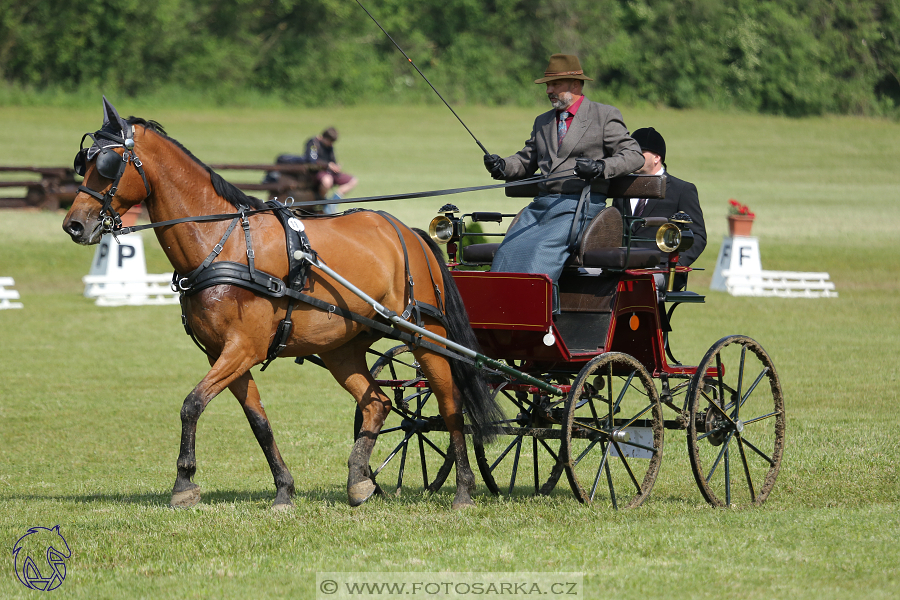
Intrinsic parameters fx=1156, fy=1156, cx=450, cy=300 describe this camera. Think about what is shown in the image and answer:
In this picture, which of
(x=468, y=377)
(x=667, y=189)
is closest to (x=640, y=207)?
(x=667, y=189)

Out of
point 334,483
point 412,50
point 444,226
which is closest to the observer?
point 444,226

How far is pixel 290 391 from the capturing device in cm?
1123

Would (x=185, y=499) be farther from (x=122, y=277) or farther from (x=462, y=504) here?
(x=122, y=277)

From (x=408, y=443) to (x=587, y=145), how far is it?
3091 mm

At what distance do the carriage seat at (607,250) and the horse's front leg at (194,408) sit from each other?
6.36 ft

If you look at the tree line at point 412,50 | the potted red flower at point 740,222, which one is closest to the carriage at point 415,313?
the potted red flower at point 740,222

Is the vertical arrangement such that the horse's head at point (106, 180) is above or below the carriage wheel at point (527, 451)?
above

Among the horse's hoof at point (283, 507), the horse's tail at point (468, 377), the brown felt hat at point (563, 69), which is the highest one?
the brown felt hat at point (563, 69)

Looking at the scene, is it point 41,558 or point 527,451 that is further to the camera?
point 527,451

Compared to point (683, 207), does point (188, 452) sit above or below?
below

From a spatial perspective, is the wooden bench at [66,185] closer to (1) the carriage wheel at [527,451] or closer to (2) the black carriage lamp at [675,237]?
(1) the carriage wheel at [527,451]

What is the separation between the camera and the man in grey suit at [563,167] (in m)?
6.46

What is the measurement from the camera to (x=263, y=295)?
5926 millimetres

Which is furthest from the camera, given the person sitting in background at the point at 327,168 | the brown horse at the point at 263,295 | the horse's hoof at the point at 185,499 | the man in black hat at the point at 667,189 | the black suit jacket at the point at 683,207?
the person sitting in background at the point at 327,168
